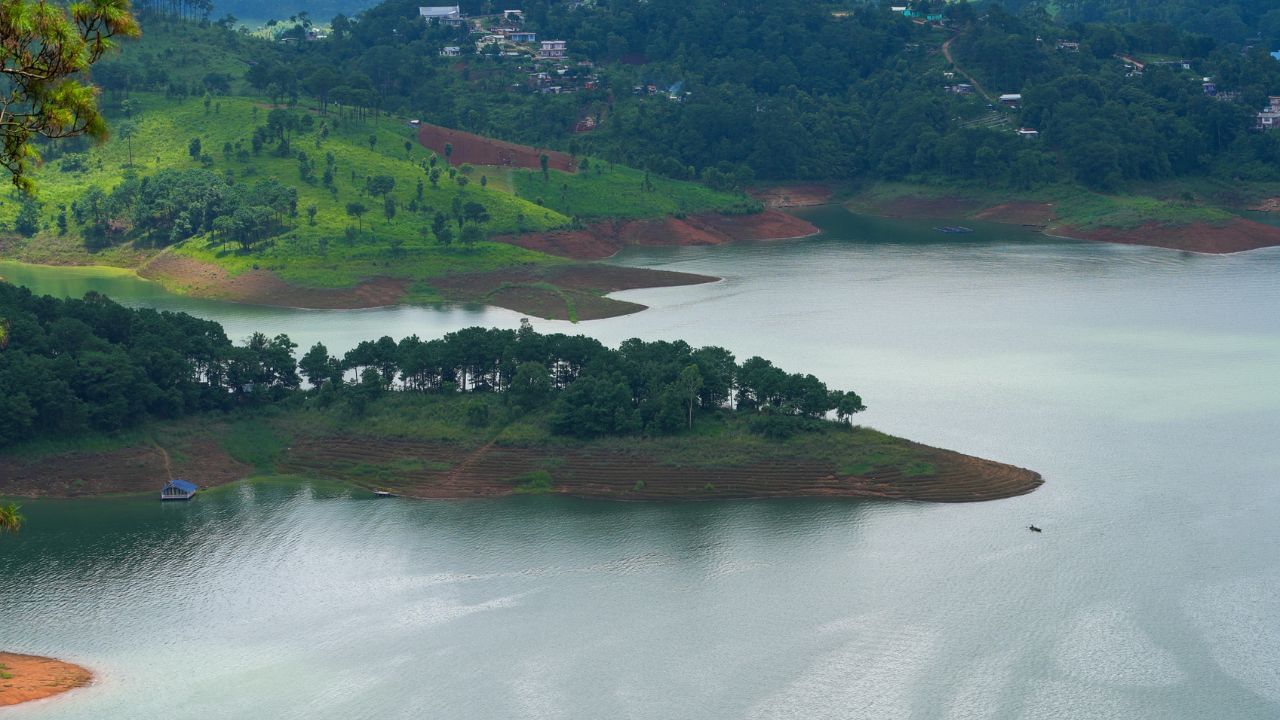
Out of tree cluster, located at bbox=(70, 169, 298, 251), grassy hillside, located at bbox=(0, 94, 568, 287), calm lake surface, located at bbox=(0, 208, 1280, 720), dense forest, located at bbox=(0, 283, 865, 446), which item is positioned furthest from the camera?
tree cluster, located at bbox=(70, 169, 298, 251)

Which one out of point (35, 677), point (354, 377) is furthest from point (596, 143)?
point (35, 677)

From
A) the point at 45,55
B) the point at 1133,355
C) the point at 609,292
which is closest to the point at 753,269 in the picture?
the point at 609,292

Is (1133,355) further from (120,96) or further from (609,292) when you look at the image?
(120,96)

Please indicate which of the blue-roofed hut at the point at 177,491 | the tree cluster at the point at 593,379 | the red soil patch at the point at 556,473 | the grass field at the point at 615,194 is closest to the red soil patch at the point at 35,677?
the blue-roofed hut at the point at 177,491

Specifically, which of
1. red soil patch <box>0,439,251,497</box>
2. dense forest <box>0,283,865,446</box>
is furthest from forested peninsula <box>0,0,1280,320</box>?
red soil patch <box>0,439,251,497</box>

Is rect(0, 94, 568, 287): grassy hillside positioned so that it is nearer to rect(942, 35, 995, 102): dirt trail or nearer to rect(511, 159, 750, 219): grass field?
rect(511, 159, 750, 219): grass field

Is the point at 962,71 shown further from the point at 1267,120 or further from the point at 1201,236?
the point at 1201,236
